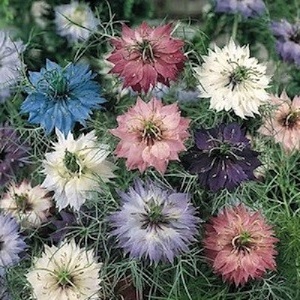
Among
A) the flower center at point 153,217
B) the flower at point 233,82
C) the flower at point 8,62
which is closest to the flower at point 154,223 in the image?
the flower center at point 153,217

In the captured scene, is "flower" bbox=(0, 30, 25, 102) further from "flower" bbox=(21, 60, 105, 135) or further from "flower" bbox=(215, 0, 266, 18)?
"flower" bbox=(215, 0, 266, 18)

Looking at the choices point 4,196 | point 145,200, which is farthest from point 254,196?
point 4,196

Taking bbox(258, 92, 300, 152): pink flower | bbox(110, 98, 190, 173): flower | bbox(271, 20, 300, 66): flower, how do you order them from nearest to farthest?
bbox(110, 98, 190, 173): flower < bbox(258, 92, 300, 152): pink flower < bbox(271, 20, 300, 66): flower

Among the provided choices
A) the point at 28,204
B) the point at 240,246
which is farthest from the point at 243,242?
the point at 28,204

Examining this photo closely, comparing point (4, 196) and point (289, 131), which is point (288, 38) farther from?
point (4, 196)

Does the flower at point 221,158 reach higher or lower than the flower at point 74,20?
higher

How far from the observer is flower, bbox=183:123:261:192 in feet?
2.47

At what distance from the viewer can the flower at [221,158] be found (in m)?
0.75

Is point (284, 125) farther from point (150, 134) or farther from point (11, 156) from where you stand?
point (11, 156)

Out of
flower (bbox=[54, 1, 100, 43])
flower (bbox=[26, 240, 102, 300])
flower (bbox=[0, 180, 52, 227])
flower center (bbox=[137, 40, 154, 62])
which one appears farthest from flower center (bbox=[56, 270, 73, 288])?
flower (bbox=[54, 1, 100, 43])

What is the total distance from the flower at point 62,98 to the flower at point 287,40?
13.3 inches

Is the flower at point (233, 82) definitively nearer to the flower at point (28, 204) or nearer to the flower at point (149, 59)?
the flower at point (149, 59)

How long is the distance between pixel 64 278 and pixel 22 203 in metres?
0.14

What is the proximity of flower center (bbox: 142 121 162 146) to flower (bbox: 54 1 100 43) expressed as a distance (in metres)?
0.40
